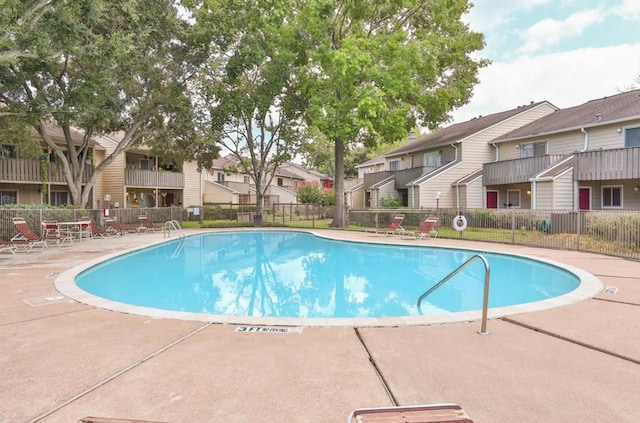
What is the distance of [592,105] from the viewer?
2231cm

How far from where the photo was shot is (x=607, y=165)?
17516mm

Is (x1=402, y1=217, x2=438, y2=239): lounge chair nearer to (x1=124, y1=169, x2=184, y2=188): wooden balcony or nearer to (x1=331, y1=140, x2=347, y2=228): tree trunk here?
(x1=331, y1=140, x2=347, y2=228): tree trunk

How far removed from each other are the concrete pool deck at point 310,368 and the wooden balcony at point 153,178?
77.7 ft

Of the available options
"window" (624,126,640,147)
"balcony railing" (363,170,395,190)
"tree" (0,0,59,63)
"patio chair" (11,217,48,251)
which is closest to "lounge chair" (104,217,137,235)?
"patio chair" (11,217,48,251)

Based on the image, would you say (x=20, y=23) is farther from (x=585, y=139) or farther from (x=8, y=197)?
(x=585, y=139)

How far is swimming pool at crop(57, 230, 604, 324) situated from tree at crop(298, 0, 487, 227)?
7747 mm

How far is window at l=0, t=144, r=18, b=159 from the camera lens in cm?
2190

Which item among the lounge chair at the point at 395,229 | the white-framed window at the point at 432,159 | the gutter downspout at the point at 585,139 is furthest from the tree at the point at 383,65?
the gutter downspout at the point at 585,139

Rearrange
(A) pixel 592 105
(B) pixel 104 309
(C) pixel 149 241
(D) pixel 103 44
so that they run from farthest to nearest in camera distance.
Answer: (A) pixel 592 105
(C) pixel 149 241
(D) pixel 103 44
(B) pixel 104 309

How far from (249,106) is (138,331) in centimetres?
1937

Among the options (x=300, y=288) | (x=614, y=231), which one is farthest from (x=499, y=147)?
(x=300, y=288)

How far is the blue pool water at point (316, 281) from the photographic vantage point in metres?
7.52

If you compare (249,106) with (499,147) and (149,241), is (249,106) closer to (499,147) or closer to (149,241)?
(149,241)

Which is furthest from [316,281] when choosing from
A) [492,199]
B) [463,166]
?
[463,166]
